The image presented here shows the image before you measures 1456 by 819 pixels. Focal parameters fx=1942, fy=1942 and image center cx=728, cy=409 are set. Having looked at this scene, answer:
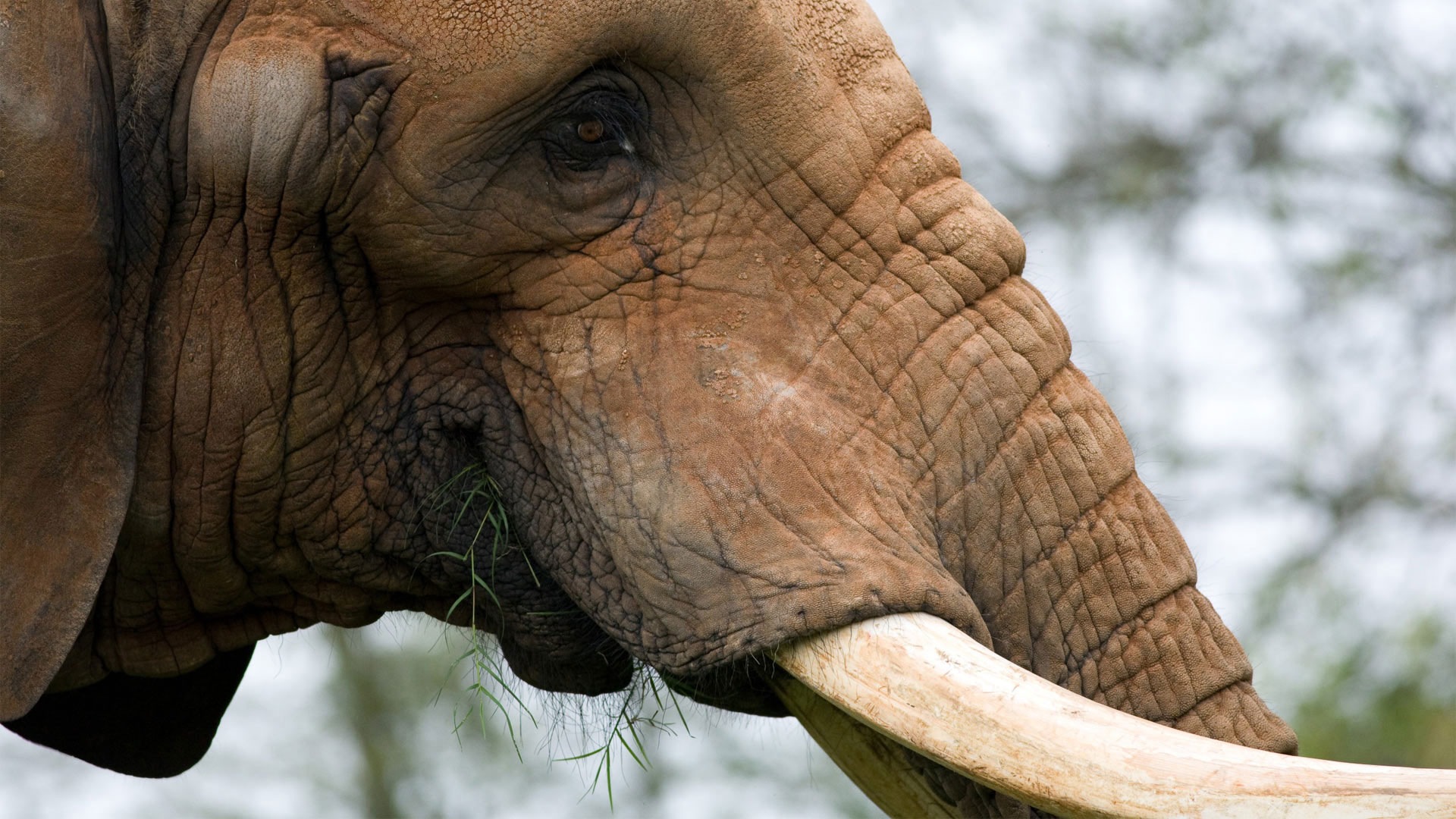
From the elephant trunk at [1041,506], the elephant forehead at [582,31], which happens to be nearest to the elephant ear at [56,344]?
the elephant forehead at [582,31]

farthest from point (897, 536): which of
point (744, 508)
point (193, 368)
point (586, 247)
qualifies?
point (193, 368)

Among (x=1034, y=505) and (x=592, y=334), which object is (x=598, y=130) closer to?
(x=592, y=334)

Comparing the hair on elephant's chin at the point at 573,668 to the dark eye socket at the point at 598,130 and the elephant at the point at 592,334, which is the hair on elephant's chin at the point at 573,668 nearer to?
the elephant at the point at 592,334

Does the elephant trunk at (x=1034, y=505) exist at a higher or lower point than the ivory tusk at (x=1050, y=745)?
higher

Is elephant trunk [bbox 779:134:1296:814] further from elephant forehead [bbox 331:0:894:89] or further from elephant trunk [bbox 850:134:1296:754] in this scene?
elephant forehead [bbox 331:0:894:89]

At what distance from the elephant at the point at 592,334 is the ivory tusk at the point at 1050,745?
78mm

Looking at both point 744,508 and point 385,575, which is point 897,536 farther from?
point 385,575

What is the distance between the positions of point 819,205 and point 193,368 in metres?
0.96

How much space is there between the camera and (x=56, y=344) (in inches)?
108

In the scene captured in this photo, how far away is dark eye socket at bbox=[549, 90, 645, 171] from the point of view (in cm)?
284

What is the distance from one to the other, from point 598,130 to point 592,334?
0.98ft

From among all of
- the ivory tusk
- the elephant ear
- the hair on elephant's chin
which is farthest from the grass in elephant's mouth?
the elephant ear

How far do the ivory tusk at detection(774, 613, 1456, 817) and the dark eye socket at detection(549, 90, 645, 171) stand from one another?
0.77 meters

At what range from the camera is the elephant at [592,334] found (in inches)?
108
